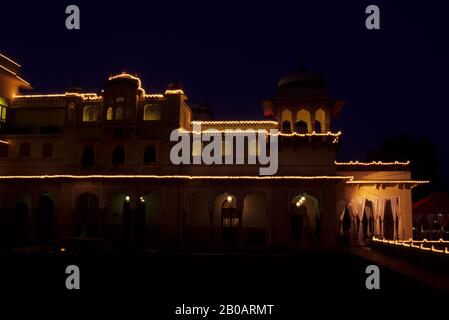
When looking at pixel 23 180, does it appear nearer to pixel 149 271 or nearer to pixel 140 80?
pixel 140 80

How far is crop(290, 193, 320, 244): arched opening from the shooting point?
3102 cm

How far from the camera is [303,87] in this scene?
30641 millimetres

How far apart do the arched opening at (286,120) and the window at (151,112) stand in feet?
26.1

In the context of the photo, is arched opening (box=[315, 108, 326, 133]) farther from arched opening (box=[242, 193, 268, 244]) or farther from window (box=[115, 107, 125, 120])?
window (box=[115, 107, 125, 120])

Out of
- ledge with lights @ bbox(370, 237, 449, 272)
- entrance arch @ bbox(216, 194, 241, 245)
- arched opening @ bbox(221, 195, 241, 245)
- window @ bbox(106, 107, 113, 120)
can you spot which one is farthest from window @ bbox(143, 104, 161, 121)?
ledge with lights @ bbox(370, 237, 449, 272)

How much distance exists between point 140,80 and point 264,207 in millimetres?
11266

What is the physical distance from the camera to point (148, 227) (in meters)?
29.8

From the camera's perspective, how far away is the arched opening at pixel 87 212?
30.0 m

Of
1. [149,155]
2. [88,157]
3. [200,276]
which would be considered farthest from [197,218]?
[200,276]

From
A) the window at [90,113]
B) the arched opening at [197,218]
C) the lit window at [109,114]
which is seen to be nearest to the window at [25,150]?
the window at [90,113]

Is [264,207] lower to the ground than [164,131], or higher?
lower
